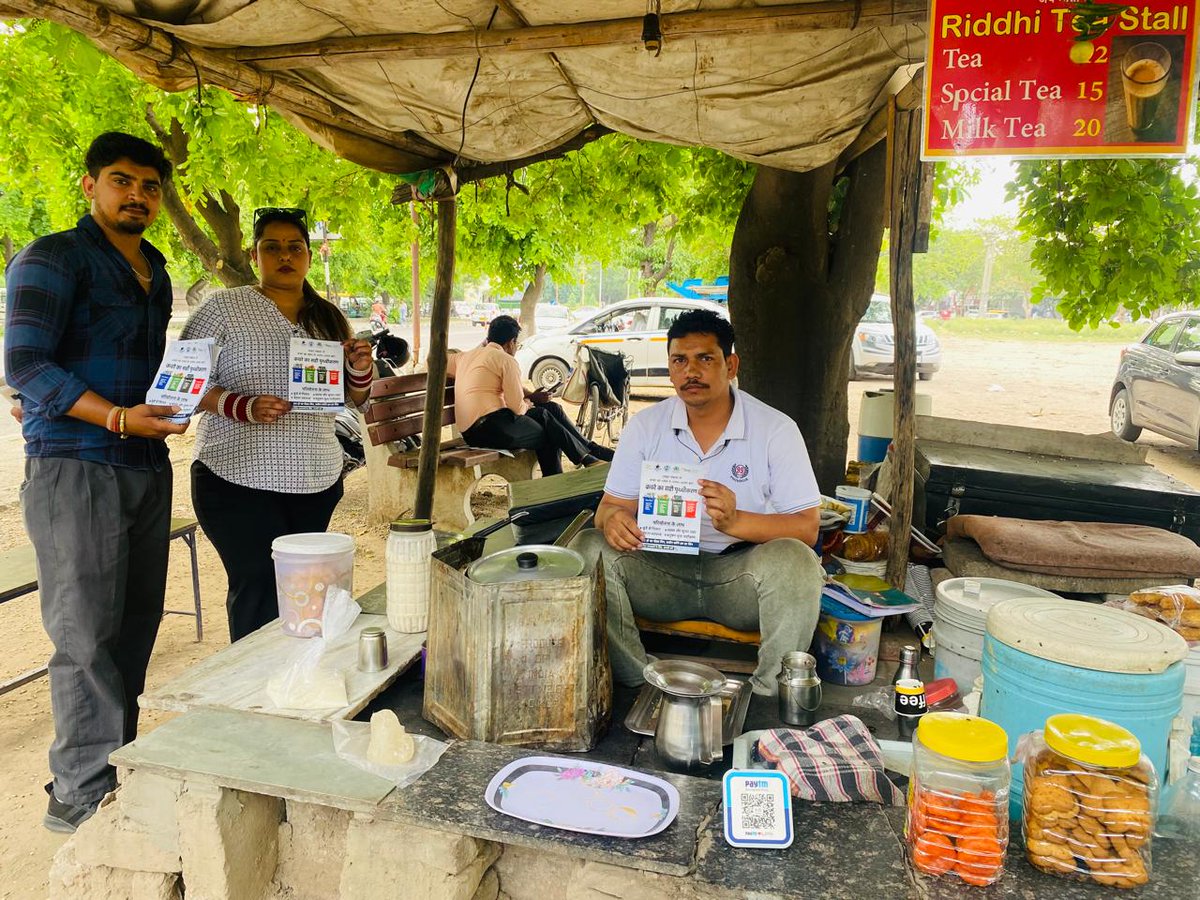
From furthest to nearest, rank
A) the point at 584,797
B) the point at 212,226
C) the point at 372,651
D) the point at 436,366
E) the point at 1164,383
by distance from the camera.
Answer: the point at 1164,383
the point at 212,226
the point at 436,366
the point at 372,651
the point at 584,797

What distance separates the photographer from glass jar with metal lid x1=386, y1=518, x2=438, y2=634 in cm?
301

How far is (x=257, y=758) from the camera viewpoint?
7.77 ft

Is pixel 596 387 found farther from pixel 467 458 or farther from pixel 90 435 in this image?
pixel 90 435

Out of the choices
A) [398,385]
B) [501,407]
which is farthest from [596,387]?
[398,385]

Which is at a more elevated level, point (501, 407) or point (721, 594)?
point (501, 407)

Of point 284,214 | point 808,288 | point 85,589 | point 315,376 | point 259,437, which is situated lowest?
point 85,589

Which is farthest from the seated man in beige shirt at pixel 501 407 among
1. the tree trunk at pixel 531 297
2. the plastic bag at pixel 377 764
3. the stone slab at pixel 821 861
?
the tree trunk at pixel 531 297

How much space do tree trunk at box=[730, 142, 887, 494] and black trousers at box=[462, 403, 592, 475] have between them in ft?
6.71

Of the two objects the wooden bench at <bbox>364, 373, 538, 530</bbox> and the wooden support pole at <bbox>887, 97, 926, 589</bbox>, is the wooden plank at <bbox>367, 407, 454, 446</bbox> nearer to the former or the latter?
the wooden bench at <bbox>364, 373, 538, 530</bbox>

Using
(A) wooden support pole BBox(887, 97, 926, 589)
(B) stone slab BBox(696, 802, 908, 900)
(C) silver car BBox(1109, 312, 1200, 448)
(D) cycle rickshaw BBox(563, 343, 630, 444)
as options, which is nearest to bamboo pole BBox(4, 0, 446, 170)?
(A) wooden support pole BBox(887, 97, 926, 589)

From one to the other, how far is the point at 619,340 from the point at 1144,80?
42.2 ft

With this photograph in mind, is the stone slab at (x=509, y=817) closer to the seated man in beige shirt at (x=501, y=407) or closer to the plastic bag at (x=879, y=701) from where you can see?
the plastic bag at (x=879, y=701)

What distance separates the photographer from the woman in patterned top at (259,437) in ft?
11.0

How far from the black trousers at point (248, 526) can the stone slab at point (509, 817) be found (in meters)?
1.50
